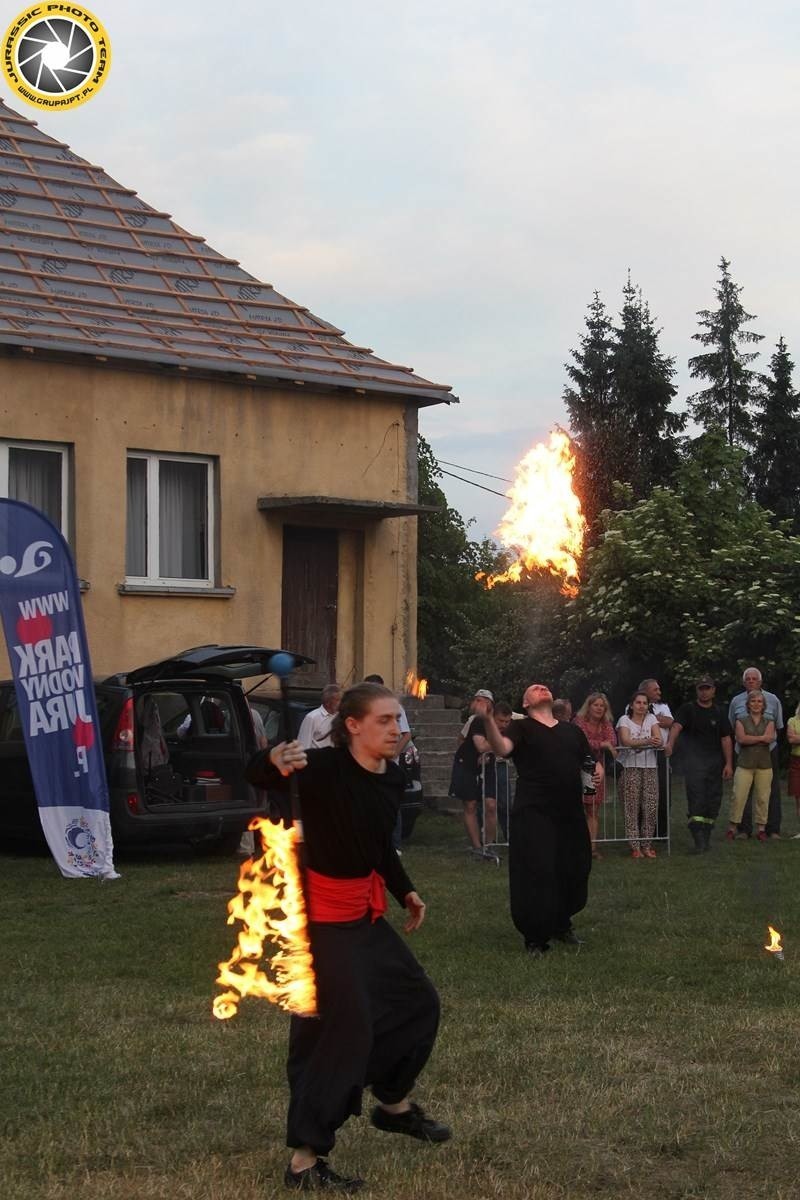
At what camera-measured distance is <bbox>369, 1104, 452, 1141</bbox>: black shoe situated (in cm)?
655

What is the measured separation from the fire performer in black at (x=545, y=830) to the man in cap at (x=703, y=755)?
21.3ft

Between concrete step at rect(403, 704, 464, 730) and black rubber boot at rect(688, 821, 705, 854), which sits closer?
black rubber boot at rect(688, 821, 705, 854)

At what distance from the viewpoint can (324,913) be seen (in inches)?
247

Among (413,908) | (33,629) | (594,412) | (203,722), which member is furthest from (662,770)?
(594,412)

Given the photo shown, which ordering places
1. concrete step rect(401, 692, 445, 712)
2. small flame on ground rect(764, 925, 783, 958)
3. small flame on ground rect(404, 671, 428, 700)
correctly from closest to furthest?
small flame on ground rect(764, 925, 783, 958)
small flame on ground rect(404, 671, 428, 700)
concrete step rect(401, 692, 445, 712)

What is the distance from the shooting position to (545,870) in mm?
11703

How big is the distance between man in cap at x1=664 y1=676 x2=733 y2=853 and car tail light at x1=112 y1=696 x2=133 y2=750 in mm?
5842

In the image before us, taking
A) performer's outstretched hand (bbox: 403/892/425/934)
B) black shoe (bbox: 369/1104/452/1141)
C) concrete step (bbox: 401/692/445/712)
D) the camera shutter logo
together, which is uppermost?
the camera shutter logo

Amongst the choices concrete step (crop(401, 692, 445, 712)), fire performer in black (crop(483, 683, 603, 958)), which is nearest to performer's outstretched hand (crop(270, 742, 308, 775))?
fire performer in black (crop(483, 683, 603, 958))

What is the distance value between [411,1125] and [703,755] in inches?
505

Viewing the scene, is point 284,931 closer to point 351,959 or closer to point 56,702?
point 351,959

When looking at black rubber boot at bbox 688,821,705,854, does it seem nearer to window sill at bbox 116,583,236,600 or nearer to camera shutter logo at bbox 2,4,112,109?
window sill at bbox 116,583,236,600

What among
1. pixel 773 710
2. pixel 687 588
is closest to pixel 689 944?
pixel 773 710

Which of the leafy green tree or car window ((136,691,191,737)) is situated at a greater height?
the leafy green tree
